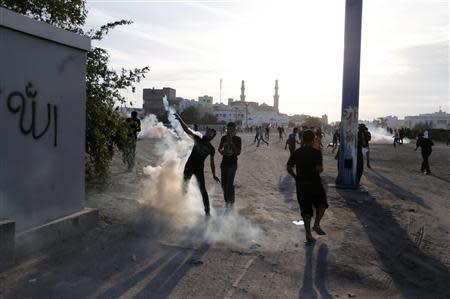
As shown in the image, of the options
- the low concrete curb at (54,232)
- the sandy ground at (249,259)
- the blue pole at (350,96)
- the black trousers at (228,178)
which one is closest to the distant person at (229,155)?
the black trousers at (228,178)

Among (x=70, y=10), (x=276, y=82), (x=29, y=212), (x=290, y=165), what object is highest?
(x=276, y=82)

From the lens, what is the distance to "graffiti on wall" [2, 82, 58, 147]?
537cm

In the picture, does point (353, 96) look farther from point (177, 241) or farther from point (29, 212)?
point (29, 212)

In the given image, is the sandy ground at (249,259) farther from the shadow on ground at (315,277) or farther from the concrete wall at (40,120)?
the concrete wall at (40,120)

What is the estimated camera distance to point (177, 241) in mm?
6516

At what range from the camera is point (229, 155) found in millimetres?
8672

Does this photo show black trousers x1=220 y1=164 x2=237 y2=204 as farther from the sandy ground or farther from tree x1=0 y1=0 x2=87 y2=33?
Answer: tree x1=0 y1=0 x2=87 y2=33

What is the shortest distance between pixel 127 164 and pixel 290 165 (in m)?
7.74

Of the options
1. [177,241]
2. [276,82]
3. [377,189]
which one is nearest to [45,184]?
[177,241]

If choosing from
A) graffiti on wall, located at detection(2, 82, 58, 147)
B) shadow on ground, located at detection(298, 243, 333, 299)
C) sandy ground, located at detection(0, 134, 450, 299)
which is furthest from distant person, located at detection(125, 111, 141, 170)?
shadow on ground, located at detection(298, 243, 333, 299)

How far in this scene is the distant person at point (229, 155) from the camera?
860cm

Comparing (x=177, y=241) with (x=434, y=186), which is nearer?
(x=177, y=241)

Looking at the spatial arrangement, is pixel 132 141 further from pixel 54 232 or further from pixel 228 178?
pixel 54 232

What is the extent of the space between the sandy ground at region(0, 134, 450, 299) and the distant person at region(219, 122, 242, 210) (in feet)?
1.58
